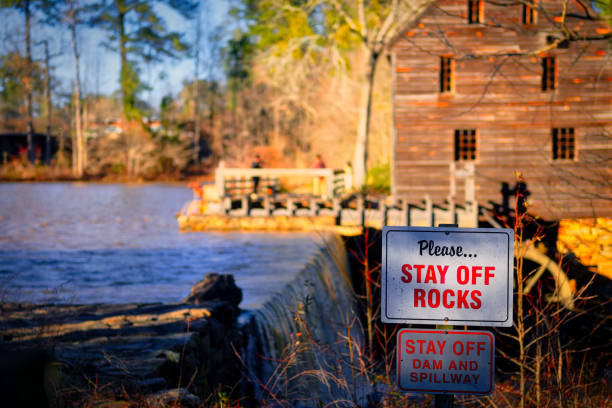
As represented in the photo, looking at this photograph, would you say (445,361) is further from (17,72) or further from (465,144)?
(17,72)

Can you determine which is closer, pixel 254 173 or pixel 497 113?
pixel 497 113

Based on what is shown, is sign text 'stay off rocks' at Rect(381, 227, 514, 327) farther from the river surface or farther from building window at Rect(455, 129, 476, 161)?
building window at Rect(455, 129, 476, 161)

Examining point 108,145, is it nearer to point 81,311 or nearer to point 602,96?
point 602,96

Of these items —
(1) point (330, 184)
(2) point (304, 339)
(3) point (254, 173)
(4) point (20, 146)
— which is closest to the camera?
(2) point (304, 339)

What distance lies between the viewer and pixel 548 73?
2095cm

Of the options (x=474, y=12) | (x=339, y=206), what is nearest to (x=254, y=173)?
(x=339, y=206)

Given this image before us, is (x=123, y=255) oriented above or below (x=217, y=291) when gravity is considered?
below

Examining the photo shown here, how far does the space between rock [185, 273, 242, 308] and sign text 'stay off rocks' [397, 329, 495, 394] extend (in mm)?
6918

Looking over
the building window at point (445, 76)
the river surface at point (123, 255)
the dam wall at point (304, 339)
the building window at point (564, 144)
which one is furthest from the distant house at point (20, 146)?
the dam wall at point (304, 339)

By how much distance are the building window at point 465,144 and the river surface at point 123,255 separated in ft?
19.4

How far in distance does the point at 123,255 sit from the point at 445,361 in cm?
1593

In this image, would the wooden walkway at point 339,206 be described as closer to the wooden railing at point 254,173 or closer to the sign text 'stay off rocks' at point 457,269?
the wooden railing at point 254,173

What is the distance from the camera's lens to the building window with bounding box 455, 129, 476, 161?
21.1 metres

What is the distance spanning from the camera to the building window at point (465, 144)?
69.2ft
